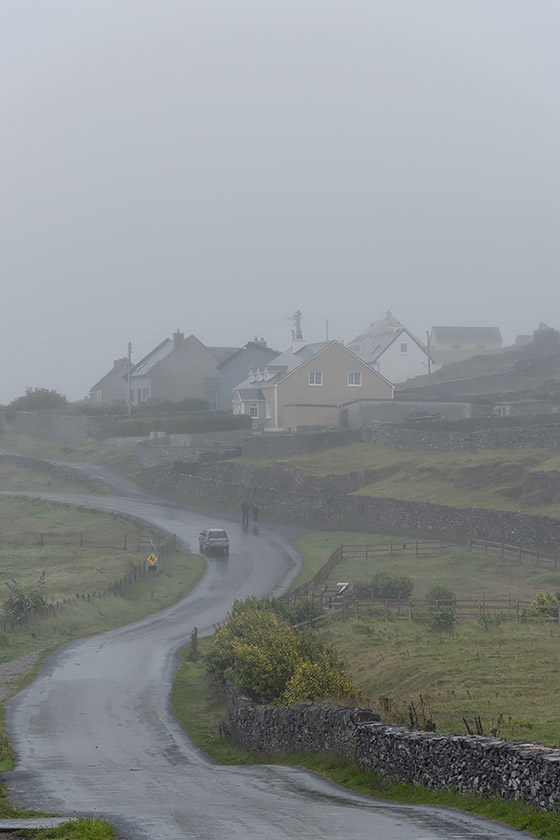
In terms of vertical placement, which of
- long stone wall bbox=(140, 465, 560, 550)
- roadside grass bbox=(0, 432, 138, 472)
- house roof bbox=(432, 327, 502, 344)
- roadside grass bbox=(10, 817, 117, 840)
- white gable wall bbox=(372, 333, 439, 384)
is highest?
house roof bbox=(432, 327, 502, 344)

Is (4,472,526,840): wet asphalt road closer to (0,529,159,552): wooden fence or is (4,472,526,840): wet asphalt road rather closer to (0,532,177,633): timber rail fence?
(0,532,177,633): timber rail fence

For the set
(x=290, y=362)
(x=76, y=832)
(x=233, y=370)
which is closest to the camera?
(x=76, y=832)

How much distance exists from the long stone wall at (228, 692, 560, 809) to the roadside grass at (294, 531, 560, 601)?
21.6 meters

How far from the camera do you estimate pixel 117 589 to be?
53812 millimetres

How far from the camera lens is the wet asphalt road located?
1582 centimetres

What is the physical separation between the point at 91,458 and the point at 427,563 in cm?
4914

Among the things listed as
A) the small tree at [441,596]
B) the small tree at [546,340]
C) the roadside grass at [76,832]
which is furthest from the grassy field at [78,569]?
the small tree at [546,340]

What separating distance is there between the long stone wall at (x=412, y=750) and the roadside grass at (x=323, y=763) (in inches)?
7.3

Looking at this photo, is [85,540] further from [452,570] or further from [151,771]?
[151,771]

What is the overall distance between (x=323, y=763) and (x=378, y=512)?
4450cm

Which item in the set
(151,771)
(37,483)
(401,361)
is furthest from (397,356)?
(151,771)

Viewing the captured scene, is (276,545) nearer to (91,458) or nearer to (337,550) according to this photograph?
(337,550)

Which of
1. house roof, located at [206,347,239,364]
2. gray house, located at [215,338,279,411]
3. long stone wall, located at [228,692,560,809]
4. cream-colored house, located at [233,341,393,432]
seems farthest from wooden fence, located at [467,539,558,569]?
house roof, located at [206,347,239,364]

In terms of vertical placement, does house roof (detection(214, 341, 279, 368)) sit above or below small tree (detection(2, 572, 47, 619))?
above
